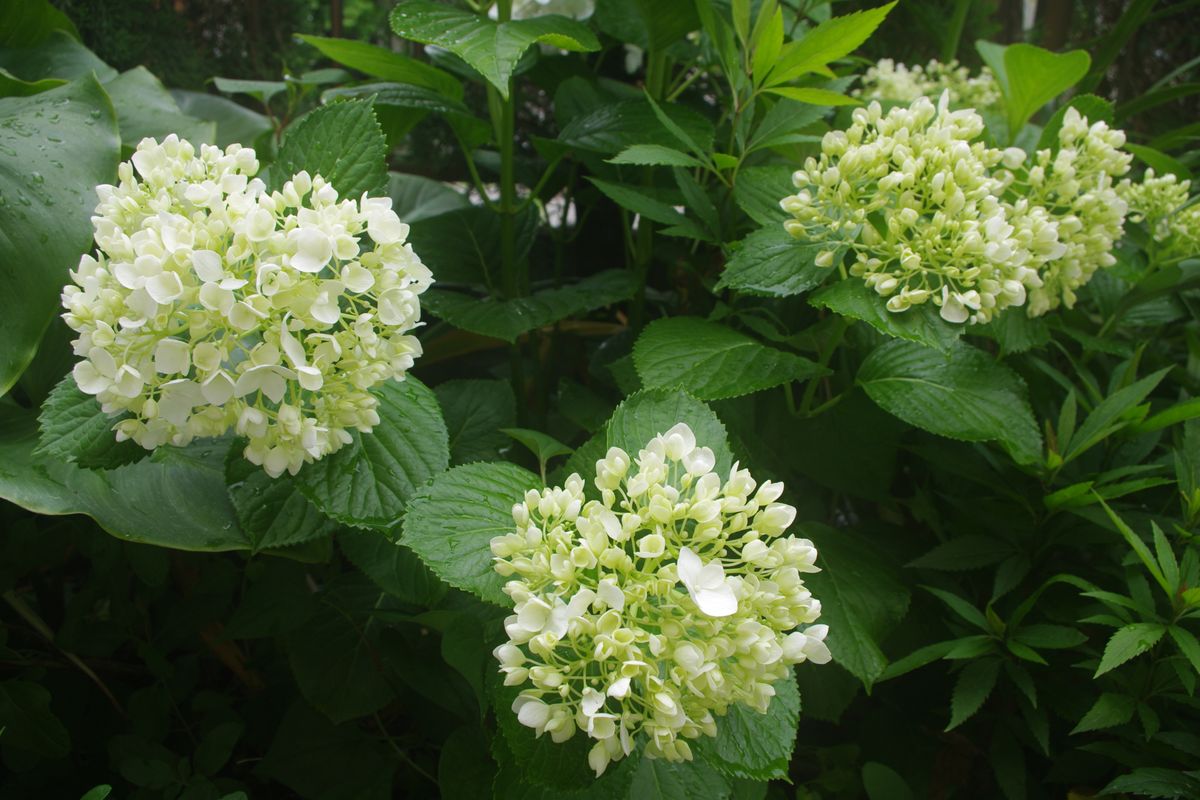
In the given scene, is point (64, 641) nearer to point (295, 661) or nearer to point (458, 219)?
point (295, 661)

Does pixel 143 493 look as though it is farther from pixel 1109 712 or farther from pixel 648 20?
pixel 1109 712

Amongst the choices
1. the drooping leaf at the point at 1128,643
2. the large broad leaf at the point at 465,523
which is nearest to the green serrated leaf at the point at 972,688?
the drooping leaf at the point at 1128,643

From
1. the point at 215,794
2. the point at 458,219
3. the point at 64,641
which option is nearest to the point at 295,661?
the point at 215,794

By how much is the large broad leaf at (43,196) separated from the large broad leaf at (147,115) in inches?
5.9

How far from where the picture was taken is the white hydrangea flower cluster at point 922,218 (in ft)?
2.29

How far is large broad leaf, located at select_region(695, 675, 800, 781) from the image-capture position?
0.57 meters

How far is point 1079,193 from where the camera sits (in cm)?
93

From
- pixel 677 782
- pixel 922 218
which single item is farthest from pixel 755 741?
pixel 922 218

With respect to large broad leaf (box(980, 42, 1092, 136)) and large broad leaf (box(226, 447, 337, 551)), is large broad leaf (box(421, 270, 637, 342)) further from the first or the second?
large broad leaf (box(980, 42, 1092, 136))

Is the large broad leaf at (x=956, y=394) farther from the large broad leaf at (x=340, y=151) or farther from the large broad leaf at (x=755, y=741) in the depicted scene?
the large broad leaf at (x=340, y=151)

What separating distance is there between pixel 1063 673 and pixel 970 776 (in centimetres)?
21

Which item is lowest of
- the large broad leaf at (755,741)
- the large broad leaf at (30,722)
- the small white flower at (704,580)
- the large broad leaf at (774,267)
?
the large broad leaf at (30,722)

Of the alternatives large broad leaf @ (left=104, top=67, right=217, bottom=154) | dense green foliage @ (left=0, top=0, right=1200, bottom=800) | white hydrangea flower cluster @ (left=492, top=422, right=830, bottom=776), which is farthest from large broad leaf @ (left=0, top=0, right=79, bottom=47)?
white hydrangea flower cluster @ (left=492, top=422, right=830, bottom=776)

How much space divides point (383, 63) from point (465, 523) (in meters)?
0.60
